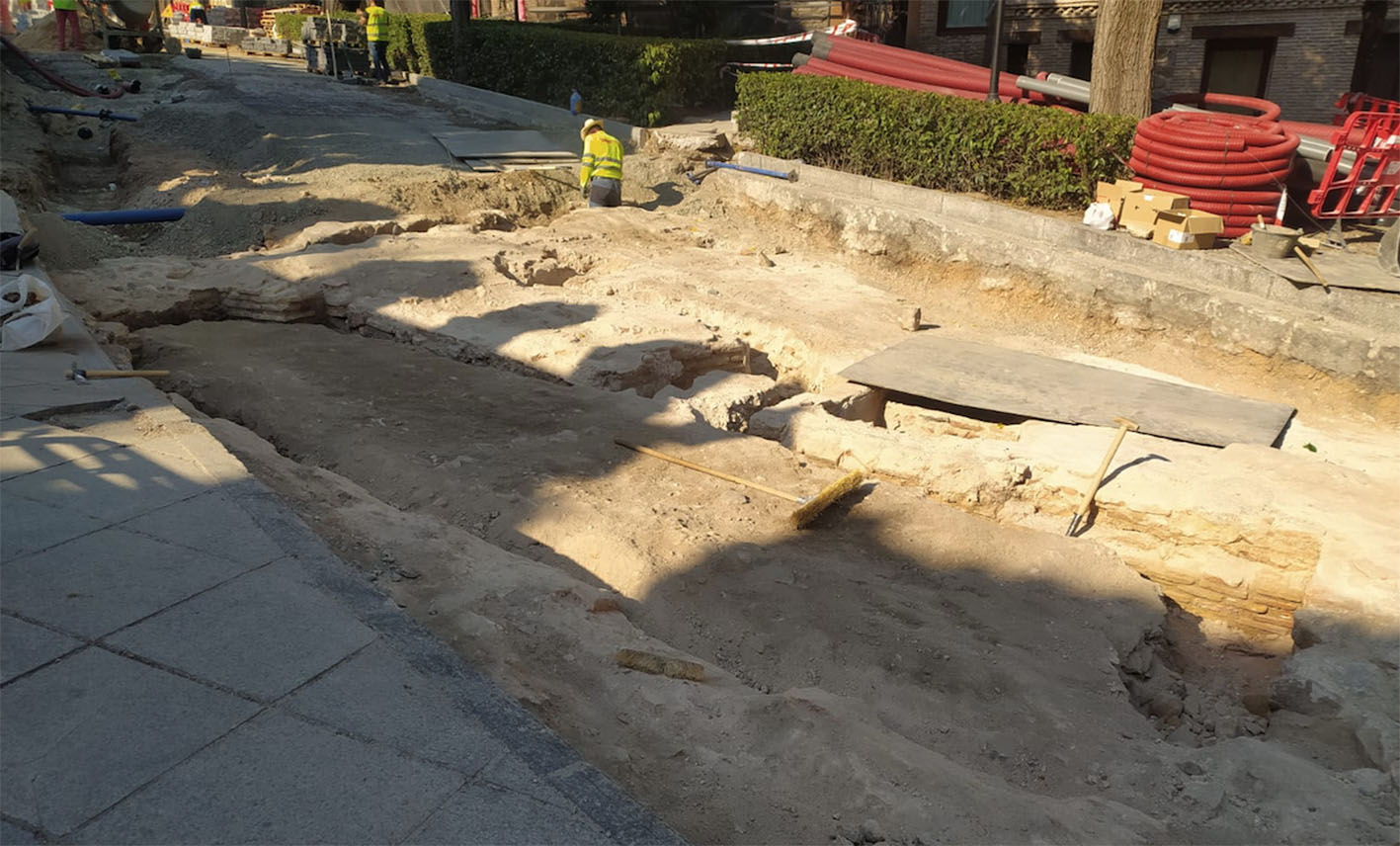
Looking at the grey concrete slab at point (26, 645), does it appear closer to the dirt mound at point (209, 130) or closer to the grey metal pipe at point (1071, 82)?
the grey metal pipe at point (1071, 82)

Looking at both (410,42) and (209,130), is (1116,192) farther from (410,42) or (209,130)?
(410,42)

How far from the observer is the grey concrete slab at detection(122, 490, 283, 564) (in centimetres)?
349

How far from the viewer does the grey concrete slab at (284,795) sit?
2266mm

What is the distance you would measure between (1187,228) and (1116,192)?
95 centimetres

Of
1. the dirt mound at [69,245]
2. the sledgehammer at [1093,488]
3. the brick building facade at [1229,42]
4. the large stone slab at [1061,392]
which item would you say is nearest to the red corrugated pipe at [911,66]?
the brick building facade at [1229,42]

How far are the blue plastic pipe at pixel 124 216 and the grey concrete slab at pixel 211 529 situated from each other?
8835mm

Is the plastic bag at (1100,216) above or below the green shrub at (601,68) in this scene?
below

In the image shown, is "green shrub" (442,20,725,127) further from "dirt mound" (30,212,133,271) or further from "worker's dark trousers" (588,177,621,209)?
"dirt mound" (30,212,133,271)

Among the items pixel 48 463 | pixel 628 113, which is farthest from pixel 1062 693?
pixel 628 113

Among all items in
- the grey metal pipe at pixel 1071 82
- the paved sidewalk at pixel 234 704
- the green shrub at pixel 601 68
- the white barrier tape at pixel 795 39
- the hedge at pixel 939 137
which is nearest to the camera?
the paved sidewalk at pixel 234 704

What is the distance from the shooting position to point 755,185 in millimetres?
12781

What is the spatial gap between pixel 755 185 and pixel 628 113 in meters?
4.67

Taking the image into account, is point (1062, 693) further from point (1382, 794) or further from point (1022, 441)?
point (1022, 441)

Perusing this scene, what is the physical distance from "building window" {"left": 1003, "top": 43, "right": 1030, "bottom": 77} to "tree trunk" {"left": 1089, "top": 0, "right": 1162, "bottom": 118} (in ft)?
22.0
